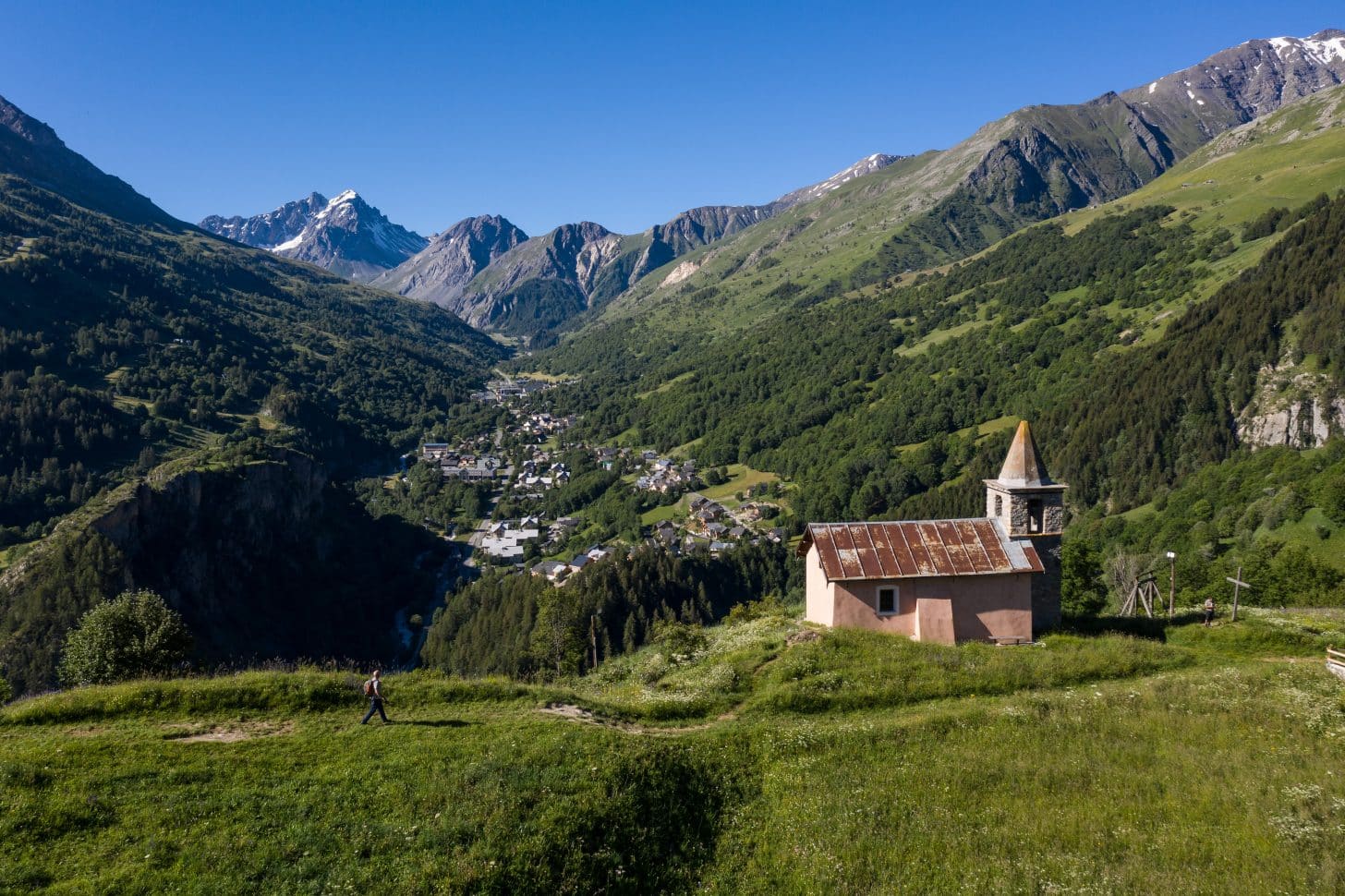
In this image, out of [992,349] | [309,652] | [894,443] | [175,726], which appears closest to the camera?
[175,726]

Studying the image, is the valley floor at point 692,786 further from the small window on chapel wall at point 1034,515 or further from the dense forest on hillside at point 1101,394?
the dense forest on hillside at point 1101,394

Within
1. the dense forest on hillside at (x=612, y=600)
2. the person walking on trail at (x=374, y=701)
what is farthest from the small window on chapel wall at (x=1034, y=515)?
the dense forest on hillside at (x=612, y=600)

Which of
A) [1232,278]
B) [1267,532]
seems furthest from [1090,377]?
[1267,532]

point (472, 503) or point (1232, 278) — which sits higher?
point (1232, 278)

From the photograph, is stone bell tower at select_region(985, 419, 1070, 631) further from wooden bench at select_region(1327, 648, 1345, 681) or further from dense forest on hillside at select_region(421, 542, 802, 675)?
dense forest on hillside at select_region(421, 542, 802, 675)

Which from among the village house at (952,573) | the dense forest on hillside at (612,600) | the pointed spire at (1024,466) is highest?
the pointed spire at (1024,466)

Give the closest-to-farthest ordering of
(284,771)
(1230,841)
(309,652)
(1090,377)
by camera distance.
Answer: (1230,841) < (284,771) < (309,652) < (1090,377)

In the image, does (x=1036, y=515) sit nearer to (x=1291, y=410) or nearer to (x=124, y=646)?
(x=124, y=646)

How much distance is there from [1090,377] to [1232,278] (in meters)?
41.3

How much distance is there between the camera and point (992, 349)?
191625 millimetres

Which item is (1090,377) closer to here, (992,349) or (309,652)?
(992,349)

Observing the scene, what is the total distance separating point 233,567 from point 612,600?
69279 mm

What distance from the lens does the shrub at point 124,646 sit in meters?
28.1

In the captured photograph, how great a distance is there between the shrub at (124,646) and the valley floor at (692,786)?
6245 mm
